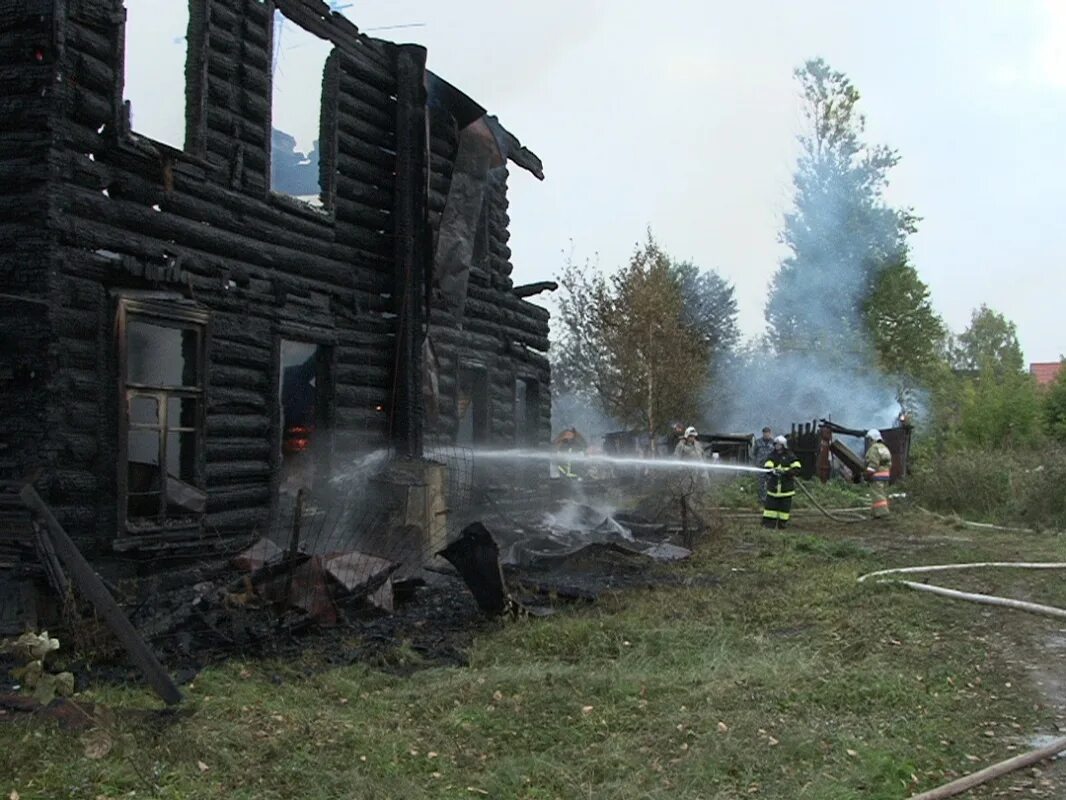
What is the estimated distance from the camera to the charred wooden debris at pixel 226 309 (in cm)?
805

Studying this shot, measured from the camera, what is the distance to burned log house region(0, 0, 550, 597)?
8109mm

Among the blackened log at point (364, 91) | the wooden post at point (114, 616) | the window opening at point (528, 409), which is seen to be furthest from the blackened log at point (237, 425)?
the window opening at point (528, 409)

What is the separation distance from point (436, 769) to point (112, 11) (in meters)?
7.14

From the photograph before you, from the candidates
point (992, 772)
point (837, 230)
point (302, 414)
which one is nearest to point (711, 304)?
point (837, 230)

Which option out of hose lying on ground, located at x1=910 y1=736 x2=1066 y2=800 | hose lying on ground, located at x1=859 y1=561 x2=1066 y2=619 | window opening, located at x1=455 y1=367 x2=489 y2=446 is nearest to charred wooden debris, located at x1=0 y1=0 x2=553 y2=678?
window opening, located at x1=455 y1=367 x2=489 y2=446

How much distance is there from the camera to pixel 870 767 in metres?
4.89

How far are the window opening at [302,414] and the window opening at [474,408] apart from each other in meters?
2.91

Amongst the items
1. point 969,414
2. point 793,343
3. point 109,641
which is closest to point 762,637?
point 109,641

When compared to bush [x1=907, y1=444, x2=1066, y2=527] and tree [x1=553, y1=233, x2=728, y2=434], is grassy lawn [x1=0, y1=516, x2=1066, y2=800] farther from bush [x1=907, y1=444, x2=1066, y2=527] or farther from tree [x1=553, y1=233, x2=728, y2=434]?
tree [x1=553, y1=233, x2=728, y2=434]

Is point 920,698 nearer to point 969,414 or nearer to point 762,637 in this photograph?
point 762,637

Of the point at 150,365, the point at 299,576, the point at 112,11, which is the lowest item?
the point at 299,576

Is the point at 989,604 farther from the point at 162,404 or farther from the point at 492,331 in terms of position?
the point at 492,331

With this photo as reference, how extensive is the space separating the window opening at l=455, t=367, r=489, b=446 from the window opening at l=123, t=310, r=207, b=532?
6.85 metres

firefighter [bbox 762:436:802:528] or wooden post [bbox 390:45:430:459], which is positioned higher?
wooden post [bbox 390:45:430:459]
